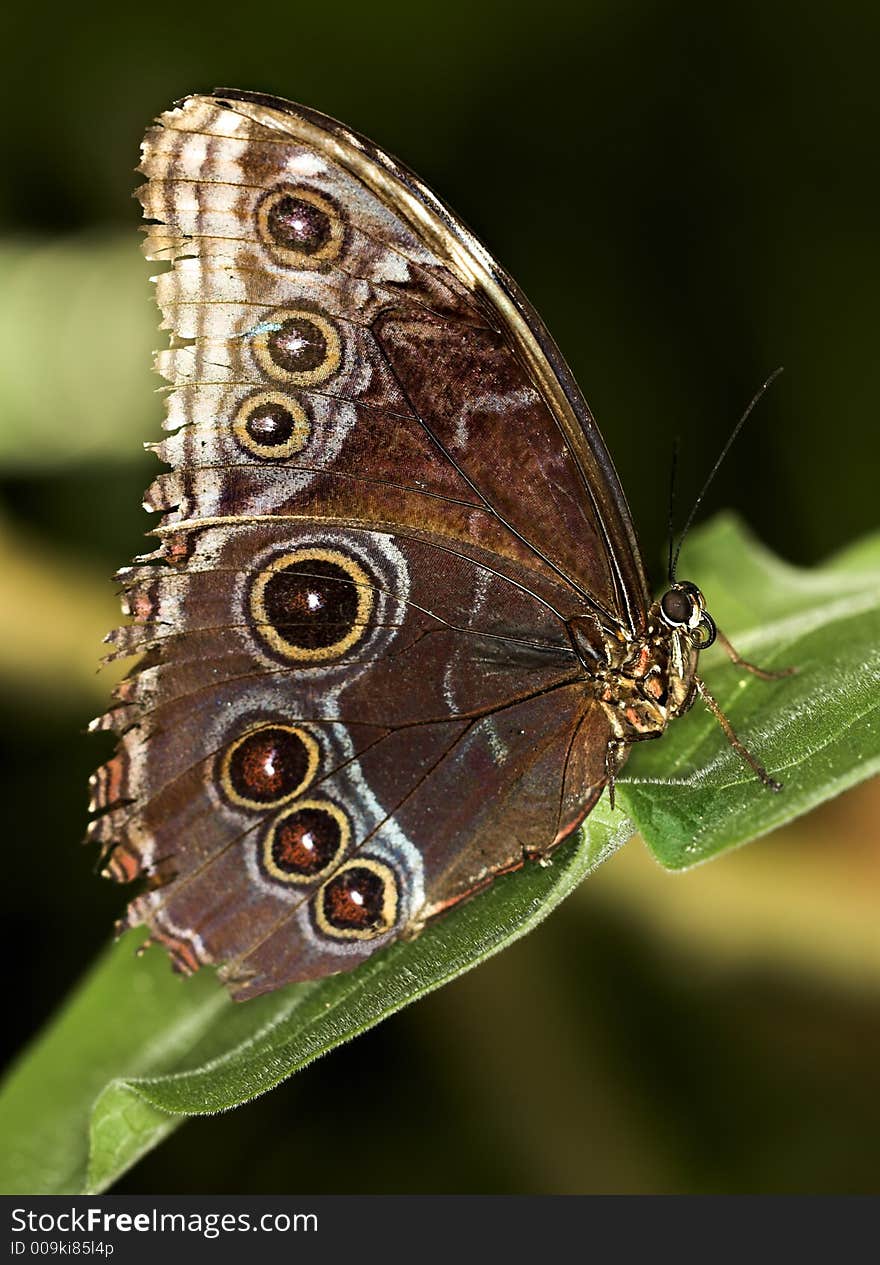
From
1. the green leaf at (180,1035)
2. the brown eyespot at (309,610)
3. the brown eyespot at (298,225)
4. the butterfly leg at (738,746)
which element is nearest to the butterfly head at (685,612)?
the butterfly leg at (738,746)

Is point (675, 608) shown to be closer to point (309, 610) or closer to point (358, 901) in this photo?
point (309, 610)

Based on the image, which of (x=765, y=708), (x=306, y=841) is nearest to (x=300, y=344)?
(x=306, y=841)

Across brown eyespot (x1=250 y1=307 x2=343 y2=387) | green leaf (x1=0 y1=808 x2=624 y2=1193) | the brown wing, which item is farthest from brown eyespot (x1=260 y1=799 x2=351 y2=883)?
brown eyespot (x1=250 y1=307 x2=343 y2=387)

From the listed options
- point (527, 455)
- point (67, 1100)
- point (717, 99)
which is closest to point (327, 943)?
point (67, 1100)

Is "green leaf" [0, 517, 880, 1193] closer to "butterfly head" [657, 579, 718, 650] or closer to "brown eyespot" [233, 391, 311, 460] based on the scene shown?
"butterfly head" [657, 579, 718, 650]

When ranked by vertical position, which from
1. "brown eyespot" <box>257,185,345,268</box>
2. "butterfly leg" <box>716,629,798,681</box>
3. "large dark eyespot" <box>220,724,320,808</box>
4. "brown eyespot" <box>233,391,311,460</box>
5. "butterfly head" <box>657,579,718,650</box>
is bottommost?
"large dark eyespot" <box>220,724,320,808</box>

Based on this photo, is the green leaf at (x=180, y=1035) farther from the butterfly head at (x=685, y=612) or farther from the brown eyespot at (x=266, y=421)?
the brown eyespot at (x=266, y=421)
